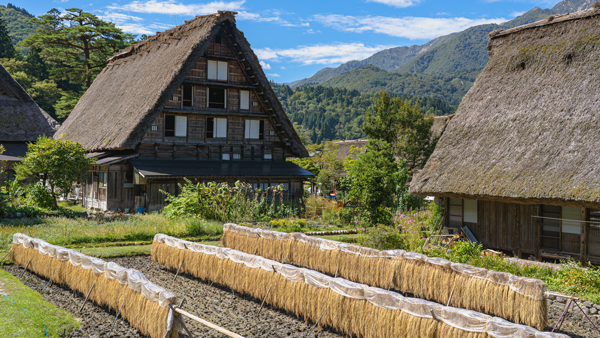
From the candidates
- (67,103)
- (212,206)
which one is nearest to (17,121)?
(67,103)

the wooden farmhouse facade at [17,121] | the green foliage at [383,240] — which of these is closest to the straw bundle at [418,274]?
the green foliage at [383,240]

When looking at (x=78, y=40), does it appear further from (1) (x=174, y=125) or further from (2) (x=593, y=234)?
(2) (x=593, y=234)

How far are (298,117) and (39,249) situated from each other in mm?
107712

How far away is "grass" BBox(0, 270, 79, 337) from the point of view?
6770mm

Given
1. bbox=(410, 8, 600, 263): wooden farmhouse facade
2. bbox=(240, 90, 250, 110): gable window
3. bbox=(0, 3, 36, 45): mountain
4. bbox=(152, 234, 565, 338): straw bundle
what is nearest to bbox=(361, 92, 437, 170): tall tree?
bbox=(240, 90, 250, 110): gable window

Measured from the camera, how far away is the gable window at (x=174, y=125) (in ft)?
80.8

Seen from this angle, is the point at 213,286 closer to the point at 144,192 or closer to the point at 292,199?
the point at 144,192

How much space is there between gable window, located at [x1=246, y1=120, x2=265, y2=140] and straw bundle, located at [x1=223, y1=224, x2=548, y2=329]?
568 inches

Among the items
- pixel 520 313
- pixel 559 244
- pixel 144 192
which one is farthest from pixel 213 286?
pixel 144 192

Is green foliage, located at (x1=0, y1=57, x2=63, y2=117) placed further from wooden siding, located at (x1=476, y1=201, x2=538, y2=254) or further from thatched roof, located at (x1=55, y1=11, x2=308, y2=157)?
wooden siding, located at (x1=476, y1=201, x2=538, y2=254)

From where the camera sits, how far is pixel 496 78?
15891 mm

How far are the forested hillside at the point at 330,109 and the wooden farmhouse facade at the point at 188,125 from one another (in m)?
64.4

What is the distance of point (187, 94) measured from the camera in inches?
985

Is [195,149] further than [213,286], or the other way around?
[195,149]
